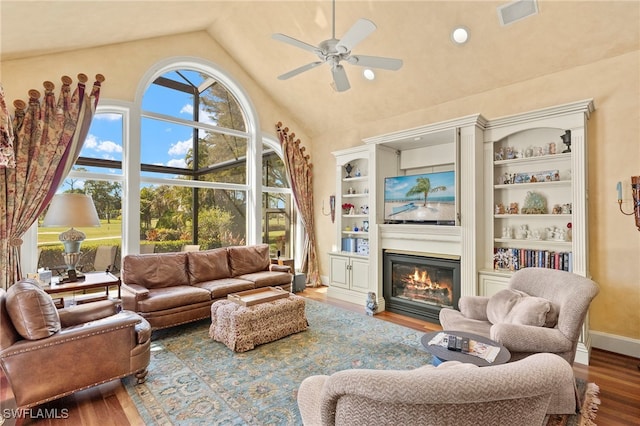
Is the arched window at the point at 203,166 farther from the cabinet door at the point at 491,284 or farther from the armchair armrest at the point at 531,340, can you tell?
the armchair armrest at the point at 531,340

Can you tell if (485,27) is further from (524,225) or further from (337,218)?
(337,218)

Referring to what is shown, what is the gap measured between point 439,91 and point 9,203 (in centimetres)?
546

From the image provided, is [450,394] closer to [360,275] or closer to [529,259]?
[529,259]

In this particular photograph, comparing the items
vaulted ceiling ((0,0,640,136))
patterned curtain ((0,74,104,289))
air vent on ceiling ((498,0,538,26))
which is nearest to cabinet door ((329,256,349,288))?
vaulted ceiling ((0,0,640,136))

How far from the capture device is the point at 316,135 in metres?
6.50

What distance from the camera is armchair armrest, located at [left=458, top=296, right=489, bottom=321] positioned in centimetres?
291

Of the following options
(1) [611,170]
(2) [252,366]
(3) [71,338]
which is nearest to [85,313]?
(3) [71,338]

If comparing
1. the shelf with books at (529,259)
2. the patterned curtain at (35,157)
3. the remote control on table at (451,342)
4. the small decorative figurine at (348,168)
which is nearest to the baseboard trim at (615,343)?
the shelf with books at (529,259)

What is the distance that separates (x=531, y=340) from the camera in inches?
89.3

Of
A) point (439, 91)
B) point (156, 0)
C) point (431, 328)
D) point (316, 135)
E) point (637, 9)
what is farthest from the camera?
point (316, 135)

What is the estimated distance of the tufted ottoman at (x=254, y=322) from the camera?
3154 millimetres

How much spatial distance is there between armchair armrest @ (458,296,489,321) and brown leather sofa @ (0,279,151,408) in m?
2.88

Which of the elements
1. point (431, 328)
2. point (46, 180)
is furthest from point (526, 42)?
point (46, 180)

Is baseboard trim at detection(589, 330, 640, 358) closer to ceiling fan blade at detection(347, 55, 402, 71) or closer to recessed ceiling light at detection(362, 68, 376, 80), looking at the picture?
ceiling fan blade at detection(347, 55, 402, 71)
